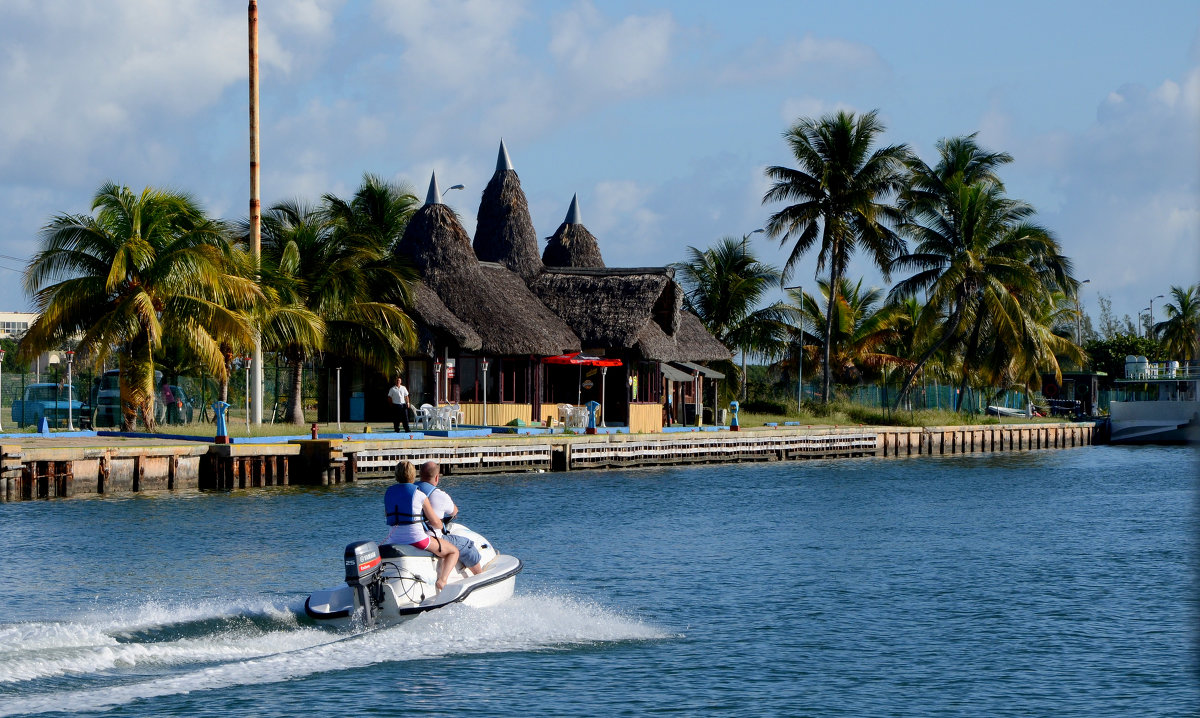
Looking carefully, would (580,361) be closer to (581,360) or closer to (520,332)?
(581,360)

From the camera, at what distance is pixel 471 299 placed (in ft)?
149

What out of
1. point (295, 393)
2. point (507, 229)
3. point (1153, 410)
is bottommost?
point (1153, 410)

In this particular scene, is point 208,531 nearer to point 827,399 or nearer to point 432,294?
point 432,294

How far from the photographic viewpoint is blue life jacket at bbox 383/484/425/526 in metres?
14.9

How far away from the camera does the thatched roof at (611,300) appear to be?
47.3 meters

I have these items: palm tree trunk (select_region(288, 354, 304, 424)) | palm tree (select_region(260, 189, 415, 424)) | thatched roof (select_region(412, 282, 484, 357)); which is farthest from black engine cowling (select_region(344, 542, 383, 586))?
thatched roof (select_region(412, 282, 484, 357))

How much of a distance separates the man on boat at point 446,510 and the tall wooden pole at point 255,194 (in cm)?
2150

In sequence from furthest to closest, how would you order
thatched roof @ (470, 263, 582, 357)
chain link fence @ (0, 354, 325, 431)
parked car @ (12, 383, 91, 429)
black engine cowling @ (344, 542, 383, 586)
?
1. thatched roof @ (470, 263, 582, 357)
2. chain link fence @ (0, 354, 325, 431)
3. parked car @ (12, 383, 91, 429)
4. black engine cowling @ (344, 542, 383, 586)

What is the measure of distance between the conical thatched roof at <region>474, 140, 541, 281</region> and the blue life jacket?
36336 mm

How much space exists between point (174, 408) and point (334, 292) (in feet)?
19.4

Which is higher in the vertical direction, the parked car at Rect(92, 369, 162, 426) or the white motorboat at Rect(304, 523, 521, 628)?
the parked car at Rect(92, 369, 162, 426)

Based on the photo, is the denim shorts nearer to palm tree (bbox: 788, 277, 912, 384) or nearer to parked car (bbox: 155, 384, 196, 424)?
parked car (bbox: 155, 384, 196, 424)

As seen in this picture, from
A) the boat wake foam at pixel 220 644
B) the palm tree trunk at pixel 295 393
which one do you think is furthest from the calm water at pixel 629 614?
the palm tree trunk at pixel 295 393

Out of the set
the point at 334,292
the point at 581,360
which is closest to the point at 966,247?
the point at 581,360
